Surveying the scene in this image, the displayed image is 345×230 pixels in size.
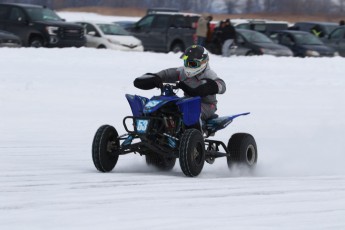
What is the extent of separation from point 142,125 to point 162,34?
1031 inches

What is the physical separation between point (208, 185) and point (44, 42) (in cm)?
2164

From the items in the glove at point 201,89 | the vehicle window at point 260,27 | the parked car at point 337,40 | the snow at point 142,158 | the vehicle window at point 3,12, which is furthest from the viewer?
the vehicle window at point 260,27

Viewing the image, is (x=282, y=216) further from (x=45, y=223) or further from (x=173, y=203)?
(x=45, y=223)

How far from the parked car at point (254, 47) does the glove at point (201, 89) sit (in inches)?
Result: 846

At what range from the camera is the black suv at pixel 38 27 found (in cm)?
2998

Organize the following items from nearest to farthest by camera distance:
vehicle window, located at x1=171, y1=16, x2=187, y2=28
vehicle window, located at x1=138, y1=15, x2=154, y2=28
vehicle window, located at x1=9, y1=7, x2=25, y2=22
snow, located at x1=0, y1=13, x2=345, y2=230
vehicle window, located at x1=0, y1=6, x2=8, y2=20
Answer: snow, located at x1=0, y1=13, x2=345, y2=230 < vehicle window, located at x1=9, y1=7, x2=25, y2=22 < vehicle window, located at x1=0, y1=6, x2=8, y2=20 < vehicle window, located at x1=138, y1=15, x2=154, y2=28 < vehicle window, located at x1=171, y1=16, x2=187, y2=28

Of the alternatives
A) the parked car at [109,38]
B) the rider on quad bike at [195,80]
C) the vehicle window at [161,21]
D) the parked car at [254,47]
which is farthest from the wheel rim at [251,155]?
the vehicle window at [161,21]

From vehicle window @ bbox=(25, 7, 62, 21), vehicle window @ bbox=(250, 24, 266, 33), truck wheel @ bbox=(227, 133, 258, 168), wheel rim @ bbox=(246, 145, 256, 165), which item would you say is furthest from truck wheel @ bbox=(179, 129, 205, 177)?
vehicle window @ bbox=(250, 24, 266, 33)

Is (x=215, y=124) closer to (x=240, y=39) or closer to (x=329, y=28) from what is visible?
(x=240, y=39)

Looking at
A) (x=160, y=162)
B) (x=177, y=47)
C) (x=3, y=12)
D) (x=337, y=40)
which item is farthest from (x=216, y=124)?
(x=337, y=40)

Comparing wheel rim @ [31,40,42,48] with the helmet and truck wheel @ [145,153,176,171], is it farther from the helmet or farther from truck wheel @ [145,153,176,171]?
the helmet

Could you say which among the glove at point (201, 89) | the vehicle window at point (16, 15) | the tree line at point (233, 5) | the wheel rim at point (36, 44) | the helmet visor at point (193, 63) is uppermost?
the tree line at point (233, 5)

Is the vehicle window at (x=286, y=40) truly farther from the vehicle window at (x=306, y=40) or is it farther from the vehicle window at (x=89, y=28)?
the vehicle window at (x=89, y=28)

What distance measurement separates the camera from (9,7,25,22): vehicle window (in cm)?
3048
